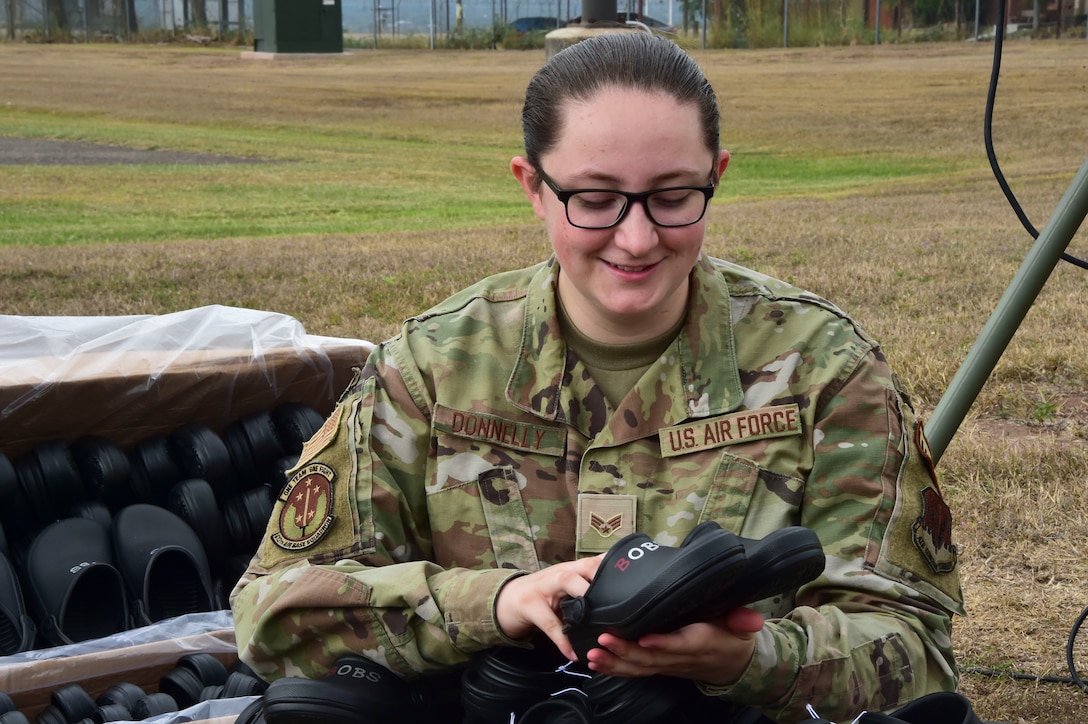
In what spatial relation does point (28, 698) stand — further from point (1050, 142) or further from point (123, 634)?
point (1050, 142)

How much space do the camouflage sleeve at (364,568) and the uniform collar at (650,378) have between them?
0.61ft

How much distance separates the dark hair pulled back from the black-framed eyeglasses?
78mm

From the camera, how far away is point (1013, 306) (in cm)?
231

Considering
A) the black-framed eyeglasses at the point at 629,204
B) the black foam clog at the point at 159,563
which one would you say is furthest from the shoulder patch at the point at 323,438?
the black foam clog at the point at 159,563

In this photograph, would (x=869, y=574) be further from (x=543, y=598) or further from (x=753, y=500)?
(x=543, y=598)

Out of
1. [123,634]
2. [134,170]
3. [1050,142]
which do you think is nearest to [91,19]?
[134,170]

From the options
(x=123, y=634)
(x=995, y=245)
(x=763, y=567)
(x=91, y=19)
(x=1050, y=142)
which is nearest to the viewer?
(x=763, y=567)

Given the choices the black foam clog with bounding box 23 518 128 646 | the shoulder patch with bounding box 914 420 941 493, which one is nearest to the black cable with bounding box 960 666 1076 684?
the shoulder patch with bounding box 914 420 941 493

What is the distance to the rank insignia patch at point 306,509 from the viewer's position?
176cm

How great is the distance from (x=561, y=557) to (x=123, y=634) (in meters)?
1.18

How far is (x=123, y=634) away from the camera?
2.50 meters

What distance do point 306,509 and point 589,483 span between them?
42 cm

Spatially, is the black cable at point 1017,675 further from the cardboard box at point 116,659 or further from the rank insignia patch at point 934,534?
the cardboard box at point 116,659

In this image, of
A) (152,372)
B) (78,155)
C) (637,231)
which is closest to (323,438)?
(637,231)
